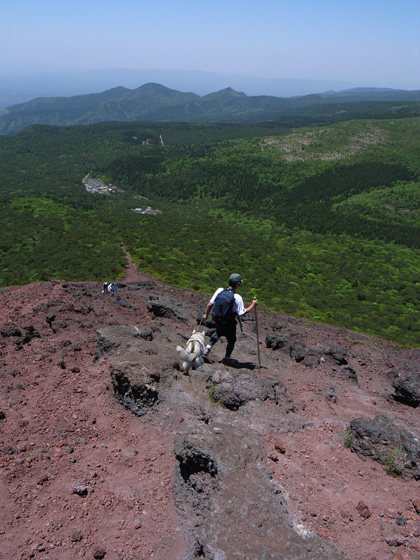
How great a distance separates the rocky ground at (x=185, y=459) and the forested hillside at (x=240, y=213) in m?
13.7

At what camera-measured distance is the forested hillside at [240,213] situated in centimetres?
2478

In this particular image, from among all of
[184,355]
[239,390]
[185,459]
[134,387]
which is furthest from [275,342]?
[185,459]

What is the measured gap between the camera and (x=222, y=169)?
8331 cm

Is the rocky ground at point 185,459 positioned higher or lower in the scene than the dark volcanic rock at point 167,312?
higher

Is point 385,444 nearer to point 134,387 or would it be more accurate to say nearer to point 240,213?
point 134,387

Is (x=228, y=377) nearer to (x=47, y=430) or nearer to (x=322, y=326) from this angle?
(x=47, y=430)

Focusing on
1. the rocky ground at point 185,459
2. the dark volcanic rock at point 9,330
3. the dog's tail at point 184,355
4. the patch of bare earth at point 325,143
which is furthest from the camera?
the patch of bare earth at point 325,143

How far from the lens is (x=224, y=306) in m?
7.34

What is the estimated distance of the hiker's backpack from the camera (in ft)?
24.0

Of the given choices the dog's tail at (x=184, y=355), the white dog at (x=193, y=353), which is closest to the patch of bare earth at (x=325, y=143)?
the white dog at (x=193, y=353)

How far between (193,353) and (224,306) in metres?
1.12

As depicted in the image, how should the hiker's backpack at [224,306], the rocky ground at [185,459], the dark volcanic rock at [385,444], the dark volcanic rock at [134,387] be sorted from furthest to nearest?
the hiker's backpack at [224,306]
the dark volcanic rock at [134,387]
the dark volcanic rock at [385,444]
the rocky ground at [185,459]

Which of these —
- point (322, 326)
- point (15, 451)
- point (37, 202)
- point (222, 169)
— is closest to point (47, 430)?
point (15, 451)

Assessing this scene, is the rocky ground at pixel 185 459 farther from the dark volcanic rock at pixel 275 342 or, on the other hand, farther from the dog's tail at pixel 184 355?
the dark volcanic rock at pixel 275 342
